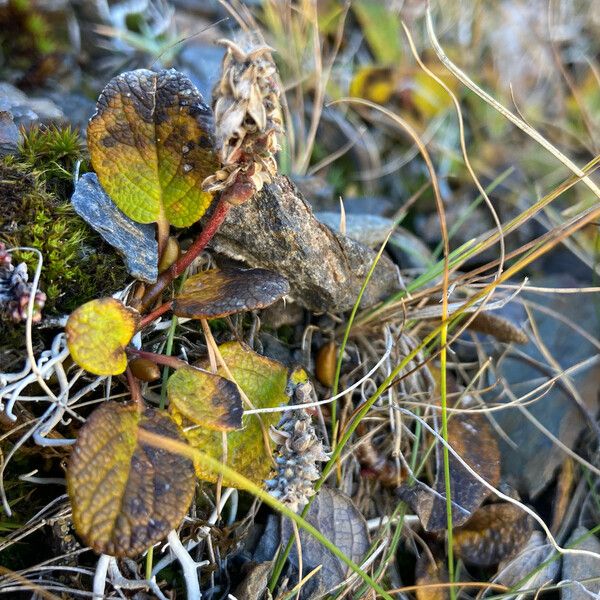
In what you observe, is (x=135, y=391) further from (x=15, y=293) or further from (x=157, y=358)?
(x=15, y=293)

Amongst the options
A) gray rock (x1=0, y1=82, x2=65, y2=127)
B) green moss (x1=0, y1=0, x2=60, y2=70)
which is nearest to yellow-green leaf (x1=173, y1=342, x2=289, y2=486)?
gray rock (x1=0, y1=82, x2=65, y2=127)

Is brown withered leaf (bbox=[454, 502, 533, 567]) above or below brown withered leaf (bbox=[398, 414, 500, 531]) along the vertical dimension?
below

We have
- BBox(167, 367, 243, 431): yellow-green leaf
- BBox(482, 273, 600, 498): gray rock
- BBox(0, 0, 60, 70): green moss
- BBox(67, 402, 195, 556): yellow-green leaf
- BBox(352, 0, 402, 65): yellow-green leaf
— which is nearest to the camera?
BBox(67, 402, 195, 556): yellow-green leaf

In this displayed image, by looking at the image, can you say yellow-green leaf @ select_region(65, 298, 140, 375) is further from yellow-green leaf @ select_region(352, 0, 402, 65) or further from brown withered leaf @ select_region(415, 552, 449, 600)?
yellow-green leaf @ select_region(352, 0, 402, 65)

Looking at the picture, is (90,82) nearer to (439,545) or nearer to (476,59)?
(476,59)

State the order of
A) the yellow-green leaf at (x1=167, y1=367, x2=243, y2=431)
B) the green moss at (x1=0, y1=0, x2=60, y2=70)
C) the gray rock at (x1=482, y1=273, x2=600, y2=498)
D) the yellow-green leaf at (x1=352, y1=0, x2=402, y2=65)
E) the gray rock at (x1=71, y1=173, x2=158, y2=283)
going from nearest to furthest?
the yellow-green leaf at (x1=167, y1=367, x2=243, y2=431) → the gray rock at (x1=71, y1=173, x2=158, y2=283) → the gray rock at (x1=482, y1=273, x2=600, y2=498) → the green moss at (x1=0, y1=0, x2=60, y2=70) → the yellow-green leaf at (x1=352, y1=0, x2=402, y2=65)

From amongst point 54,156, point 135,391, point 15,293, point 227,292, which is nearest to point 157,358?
point 135,391
